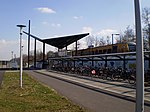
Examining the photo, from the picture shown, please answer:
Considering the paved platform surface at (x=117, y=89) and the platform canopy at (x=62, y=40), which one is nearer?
the paved platform surface at (x=117, y=89)

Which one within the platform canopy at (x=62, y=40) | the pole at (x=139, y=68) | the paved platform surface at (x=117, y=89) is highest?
the platform canopy at (x=62, y=40)

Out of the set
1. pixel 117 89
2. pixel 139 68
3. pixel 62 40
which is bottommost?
pixel 117 89

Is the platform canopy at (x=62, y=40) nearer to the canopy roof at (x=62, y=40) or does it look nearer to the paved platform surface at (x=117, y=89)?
the canopy roof at (x=62, y=40)

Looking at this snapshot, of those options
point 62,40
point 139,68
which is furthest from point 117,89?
point 62,40

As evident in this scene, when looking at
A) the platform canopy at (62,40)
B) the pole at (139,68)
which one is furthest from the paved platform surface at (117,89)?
the platform canopy at (62,40)

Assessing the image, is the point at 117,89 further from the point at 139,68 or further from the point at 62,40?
the point at 62,40

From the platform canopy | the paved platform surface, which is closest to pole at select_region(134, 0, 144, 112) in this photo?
the paved platform surface

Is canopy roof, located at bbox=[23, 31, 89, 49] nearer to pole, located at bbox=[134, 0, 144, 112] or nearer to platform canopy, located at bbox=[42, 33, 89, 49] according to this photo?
platform canopy, located at bbox=[42, 33, 89, 49]

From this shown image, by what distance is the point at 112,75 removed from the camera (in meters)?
26.8

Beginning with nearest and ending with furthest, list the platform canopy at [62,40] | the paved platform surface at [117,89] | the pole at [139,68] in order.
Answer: the pole at [139,68] → the paved platform surface at [117,89] → the platform canopy at [62,40]

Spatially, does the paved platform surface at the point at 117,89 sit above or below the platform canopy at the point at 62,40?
below

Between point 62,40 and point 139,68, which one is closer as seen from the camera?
point 139,68

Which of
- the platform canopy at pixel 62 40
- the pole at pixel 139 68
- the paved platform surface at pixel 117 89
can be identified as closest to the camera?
the pole at pixel 139 68

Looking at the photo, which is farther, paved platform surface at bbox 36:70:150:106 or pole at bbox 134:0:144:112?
paved platform surface at bbox 36:70:150:106
